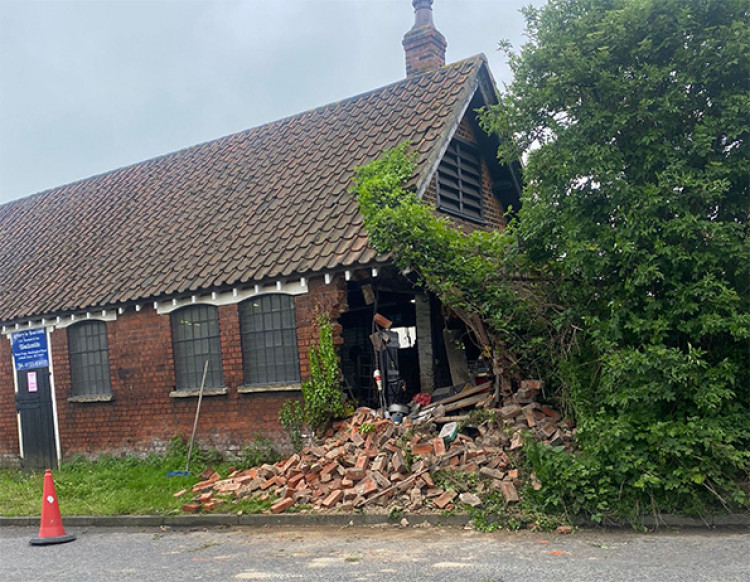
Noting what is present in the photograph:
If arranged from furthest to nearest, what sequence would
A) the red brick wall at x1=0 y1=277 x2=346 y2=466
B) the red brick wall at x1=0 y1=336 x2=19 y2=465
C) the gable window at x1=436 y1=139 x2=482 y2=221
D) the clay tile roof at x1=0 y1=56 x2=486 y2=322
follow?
the red brick wall at x1=0 y1=336 x2=19 y2=465
the gable window at x1=436 y1=139 x2=482 y2=221
the clay tile roof at x1=0 y1=56 x2=486 y2=322
the red brick wall at x1=0 y1=277 x2=346 y2=466

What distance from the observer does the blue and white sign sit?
14984mm

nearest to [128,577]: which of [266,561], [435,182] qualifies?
[266,561]

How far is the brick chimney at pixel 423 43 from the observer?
1544 cm

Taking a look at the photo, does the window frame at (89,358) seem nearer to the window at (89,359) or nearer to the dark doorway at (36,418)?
the window at (89,359)

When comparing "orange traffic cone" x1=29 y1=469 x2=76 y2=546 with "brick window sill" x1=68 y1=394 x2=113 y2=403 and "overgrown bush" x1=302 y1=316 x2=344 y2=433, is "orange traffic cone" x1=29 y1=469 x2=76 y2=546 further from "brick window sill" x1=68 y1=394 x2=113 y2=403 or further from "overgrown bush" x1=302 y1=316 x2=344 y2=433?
"brick window sill" x1=68 y1=394 x2=113 y2=403

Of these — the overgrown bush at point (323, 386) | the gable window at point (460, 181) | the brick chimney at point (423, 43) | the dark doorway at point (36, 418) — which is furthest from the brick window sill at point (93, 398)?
the brick chimney at point (423, 43)

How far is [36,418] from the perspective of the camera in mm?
15203

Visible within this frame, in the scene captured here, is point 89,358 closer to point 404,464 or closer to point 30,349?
point 30,349

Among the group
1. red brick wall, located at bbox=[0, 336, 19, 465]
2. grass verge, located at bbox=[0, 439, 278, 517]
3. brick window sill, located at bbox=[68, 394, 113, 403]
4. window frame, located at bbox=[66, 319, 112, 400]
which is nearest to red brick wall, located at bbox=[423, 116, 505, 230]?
grass verge, located at bbox=[0, 439, 278, 517]

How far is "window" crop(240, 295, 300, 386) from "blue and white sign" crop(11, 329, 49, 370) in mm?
5373

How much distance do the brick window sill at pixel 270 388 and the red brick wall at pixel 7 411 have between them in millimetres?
6604

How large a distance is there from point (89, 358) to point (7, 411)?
2.98 meters

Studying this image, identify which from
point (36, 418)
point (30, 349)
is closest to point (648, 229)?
point (30, 349)

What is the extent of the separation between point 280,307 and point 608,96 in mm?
5964
